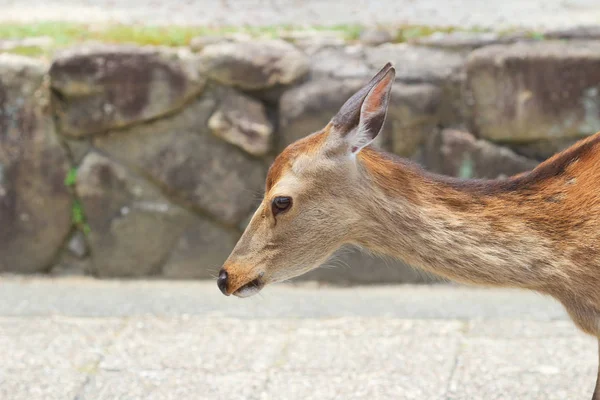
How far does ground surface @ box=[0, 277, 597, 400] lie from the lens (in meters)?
4.12

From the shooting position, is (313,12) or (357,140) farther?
(313,12)

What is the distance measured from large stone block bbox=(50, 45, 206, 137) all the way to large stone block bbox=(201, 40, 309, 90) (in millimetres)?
99

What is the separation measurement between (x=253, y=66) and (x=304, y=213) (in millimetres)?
2236

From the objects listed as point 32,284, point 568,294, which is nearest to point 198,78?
point 32,284

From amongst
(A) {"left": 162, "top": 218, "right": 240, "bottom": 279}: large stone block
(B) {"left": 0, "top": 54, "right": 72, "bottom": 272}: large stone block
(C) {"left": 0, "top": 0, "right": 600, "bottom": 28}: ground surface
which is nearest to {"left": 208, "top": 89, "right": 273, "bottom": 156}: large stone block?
(A) {"left": 162, "top": 218, "right": 240, "bottom": 279}: large stone block

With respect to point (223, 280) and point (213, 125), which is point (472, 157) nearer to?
point (213, 125)

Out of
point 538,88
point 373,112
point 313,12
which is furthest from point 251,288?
point 313,12

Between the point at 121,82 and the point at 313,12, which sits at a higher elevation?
the point at 313,12

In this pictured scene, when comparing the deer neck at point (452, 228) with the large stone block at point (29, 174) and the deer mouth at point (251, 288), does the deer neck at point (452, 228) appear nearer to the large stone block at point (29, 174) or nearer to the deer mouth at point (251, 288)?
the deer mouth at point (251, 288)

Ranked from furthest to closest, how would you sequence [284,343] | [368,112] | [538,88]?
[538,88], [284,343], [368,112]

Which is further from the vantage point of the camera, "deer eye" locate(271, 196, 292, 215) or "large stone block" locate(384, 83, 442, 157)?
"large stone block" locate(384, 83, 442, 157)

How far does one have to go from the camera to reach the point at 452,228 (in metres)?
3.02

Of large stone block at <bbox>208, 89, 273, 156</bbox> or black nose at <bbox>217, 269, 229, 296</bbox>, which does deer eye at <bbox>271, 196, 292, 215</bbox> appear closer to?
black nose at <bbox>217, 269, 229, 296</bbox>

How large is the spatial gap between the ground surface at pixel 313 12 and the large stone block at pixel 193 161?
33.6 inches
